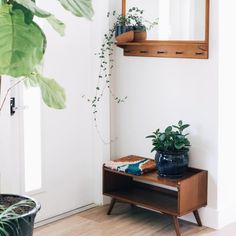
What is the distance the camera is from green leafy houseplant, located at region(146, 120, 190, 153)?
→ 139 inches

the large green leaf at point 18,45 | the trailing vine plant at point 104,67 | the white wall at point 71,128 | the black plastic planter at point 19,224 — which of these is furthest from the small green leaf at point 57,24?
the trailing vine plant at point 104,67

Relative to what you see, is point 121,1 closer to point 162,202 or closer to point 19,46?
point 162,202

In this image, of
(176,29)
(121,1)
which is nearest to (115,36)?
(121,1)

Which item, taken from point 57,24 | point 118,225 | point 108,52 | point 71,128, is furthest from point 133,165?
point 57,24

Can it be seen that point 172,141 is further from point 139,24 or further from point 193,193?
point 139,24

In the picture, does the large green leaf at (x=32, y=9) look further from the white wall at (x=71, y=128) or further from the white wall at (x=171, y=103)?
the white wall at (x=171, y=103)

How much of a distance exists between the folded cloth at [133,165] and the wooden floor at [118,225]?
1.31 feet

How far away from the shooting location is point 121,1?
4027 mm

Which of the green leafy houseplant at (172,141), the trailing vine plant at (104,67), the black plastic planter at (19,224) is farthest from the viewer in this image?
the trailing vine plant at (104,67)

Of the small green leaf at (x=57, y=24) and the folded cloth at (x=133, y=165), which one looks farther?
the folded cloth at (x=133, y=165)

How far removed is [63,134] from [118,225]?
82cm

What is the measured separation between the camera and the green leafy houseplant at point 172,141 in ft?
11.6

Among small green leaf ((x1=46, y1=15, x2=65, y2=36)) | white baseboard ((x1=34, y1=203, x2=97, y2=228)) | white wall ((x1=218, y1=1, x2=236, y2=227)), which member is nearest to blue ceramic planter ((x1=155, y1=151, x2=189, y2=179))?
white wall ((x1=218, y1=1, x2=236, y2=227))

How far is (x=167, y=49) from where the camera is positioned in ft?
12.3
